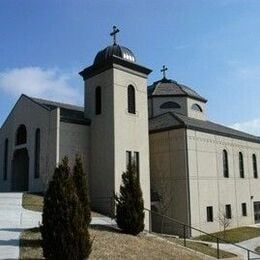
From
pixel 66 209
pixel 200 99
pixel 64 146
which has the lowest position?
pixel 66 209

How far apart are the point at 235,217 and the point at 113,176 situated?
40.3ft

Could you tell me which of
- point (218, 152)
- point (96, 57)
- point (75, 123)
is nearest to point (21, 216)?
point (75, 123)

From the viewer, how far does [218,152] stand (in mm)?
31469

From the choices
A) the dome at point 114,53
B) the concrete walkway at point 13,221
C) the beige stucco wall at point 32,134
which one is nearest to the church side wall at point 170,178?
the dome at point 114,53

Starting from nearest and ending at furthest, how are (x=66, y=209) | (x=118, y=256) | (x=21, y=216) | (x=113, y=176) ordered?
(x=66, y=209), (x=118, y=256), (x=21, y=216), (x=113, y=176)

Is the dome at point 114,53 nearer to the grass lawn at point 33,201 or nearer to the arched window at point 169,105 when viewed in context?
the arched window at point 169,105

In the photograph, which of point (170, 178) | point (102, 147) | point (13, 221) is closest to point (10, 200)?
point (13, 221)

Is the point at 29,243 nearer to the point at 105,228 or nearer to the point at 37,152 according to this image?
the point at 105,228

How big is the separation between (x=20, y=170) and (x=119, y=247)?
17224 mm

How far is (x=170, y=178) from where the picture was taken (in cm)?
2850

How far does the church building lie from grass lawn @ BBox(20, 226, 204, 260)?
289 inches

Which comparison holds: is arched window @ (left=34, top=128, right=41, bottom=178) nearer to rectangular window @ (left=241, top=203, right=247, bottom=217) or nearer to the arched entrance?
the arched entrance

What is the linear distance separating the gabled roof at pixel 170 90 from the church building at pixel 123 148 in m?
3.50

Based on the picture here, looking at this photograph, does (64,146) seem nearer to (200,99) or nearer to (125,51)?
(125,51)
